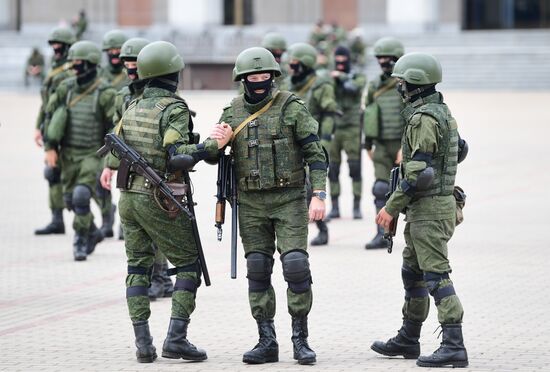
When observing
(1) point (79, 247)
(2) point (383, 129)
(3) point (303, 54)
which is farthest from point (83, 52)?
(2) point (383, 129)

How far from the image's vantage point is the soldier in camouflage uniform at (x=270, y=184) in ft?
26.5

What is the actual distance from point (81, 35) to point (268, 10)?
729 centimetres

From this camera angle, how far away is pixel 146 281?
27.1 ft

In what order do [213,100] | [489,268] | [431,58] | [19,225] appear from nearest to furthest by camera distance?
[431,58] → [489,268] → [19,225] → [213,100]

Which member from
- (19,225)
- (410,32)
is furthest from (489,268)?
(410,32)

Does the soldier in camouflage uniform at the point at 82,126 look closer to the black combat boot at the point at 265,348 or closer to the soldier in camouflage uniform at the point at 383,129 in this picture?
the soldier in camouflage uniform at the point at 383,129

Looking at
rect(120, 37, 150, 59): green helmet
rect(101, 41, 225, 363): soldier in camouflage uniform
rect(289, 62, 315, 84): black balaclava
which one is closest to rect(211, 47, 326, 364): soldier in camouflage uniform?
rect(101, 41, 225, 363): soldier in camouflage uniform

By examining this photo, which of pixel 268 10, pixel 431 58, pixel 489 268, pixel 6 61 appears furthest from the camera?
pixel 268 10

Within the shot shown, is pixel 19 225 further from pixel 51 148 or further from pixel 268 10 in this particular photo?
pixel 268 10

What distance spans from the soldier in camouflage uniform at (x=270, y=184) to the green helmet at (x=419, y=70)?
62cm

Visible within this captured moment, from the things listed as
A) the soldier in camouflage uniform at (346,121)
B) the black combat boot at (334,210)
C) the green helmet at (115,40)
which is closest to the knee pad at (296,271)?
the green helmet at (115,40)

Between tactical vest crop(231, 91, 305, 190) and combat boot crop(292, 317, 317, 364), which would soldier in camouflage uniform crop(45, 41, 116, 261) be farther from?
combat boot crop(292, 317, 317, 364)

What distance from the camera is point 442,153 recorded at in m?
7.97

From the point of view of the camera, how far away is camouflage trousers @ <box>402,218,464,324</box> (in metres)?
7.82
